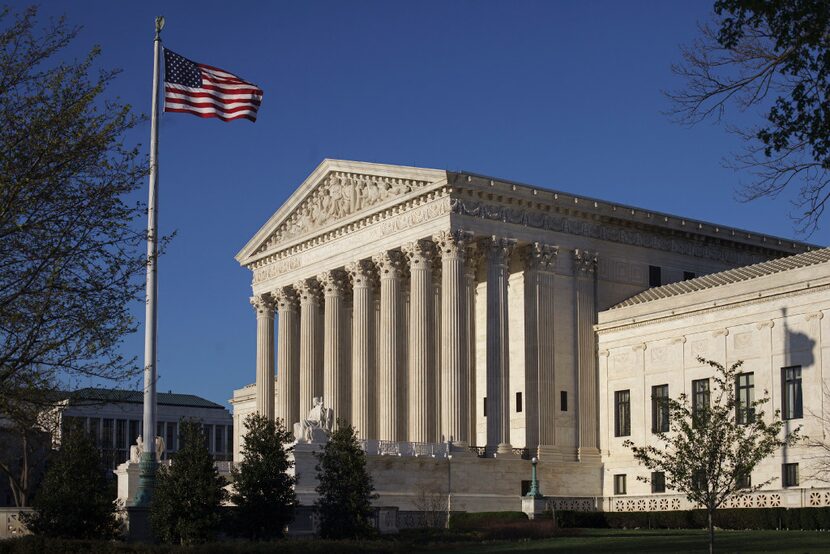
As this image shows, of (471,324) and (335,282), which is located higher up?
(335,282)

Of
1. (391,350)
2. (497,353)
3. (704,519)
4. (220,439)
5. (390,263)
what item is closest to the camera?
(704,519)

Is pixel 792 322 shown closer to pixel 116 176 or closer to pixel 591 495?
pixel 591 495

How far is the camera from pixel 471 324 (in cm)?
6781

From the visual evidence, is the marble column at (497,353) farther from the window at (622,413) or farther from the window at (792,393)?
the window at (792,393)

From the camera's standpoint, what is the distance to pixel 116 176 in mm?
29516

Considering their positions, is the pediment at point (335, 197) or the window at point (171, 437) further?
the window at point (171, 437)

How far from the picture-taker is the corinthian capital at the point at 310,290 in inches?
3159

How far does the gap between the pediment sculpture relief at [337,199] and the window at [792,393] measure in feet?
70.7

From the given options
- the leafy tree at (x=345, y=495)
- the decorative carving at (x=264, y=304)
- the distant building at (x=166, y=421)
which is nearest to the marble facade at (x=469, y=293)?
the decorative carving at (x=264, y=304)

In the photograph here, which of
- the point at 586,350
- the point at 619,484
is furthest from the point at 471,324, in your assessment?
the point at 619,484

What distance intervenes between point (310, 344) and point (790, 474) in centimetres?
3263

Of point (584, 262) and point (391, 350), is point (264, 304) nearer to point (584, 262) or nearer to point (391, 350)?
point (391, 350)

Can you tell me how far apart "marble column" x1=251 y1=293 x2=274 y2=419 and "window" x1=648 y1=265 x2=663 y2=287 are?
26.0m

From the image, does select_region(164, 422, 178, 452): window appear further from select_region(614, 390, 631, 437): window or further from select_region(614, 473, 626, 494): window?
select_region(614, 473, 626, 494): window
